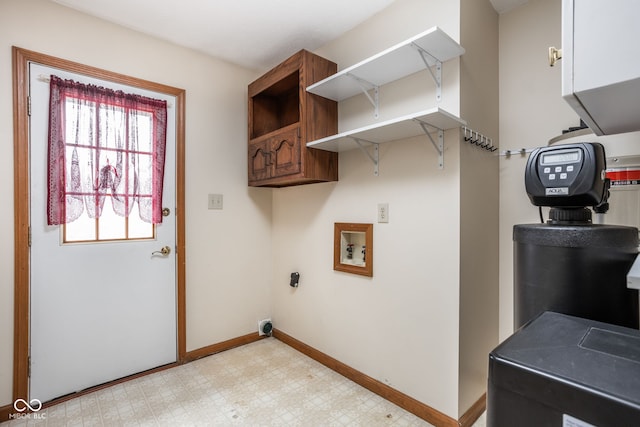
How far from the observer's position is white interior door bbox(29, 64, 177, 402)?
1896 mm

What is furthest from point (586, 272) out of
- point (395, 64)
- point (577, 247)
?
point (395, 64)

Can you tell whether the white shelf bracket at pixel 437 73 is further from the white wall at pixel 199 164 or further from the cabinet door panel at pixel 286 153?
the white wall at pixel 199 164

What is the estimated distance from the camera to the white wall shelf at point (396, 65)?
1.55 m

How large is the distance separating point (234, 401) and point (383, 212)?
1.53 meters

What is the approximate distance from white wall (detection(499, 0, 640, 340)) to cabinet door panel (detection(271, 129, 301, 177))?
1.37 meters

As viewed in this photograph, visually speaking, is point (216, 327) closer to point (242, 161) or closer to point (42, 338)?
point (42, 338)

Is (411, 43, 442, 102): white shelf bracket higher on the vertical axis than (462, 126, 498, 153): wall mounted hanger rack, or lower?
higher

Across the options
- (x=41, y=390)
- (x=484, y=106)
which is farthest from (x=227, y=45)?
(x=41, y=390)

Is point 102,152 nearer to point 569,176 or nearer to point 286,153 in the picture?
point 286,153

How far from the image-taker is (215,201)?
2.64m

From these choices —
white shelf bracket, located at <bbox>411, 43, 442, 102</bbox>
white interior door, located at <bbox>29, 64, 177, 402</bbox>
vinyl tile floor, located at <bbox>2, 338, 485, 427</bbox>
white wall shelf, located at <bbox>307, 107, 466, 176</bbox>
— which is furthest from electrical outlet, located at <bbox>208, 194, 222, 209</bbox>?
white shelf bracket, located at <bbox>411, 43, 442, 102</bbox>

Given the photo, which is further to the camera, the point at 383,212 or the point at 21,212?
the point at 383,212

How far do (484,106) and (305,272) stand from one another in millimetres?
1775

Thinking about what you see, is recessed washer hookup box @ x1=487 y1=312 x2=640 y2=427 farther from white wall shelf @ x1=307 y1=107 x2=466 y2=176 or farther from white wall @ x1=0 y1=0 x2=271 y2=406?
white wall @ x1=0 y1=0 x2=271 y2=406
